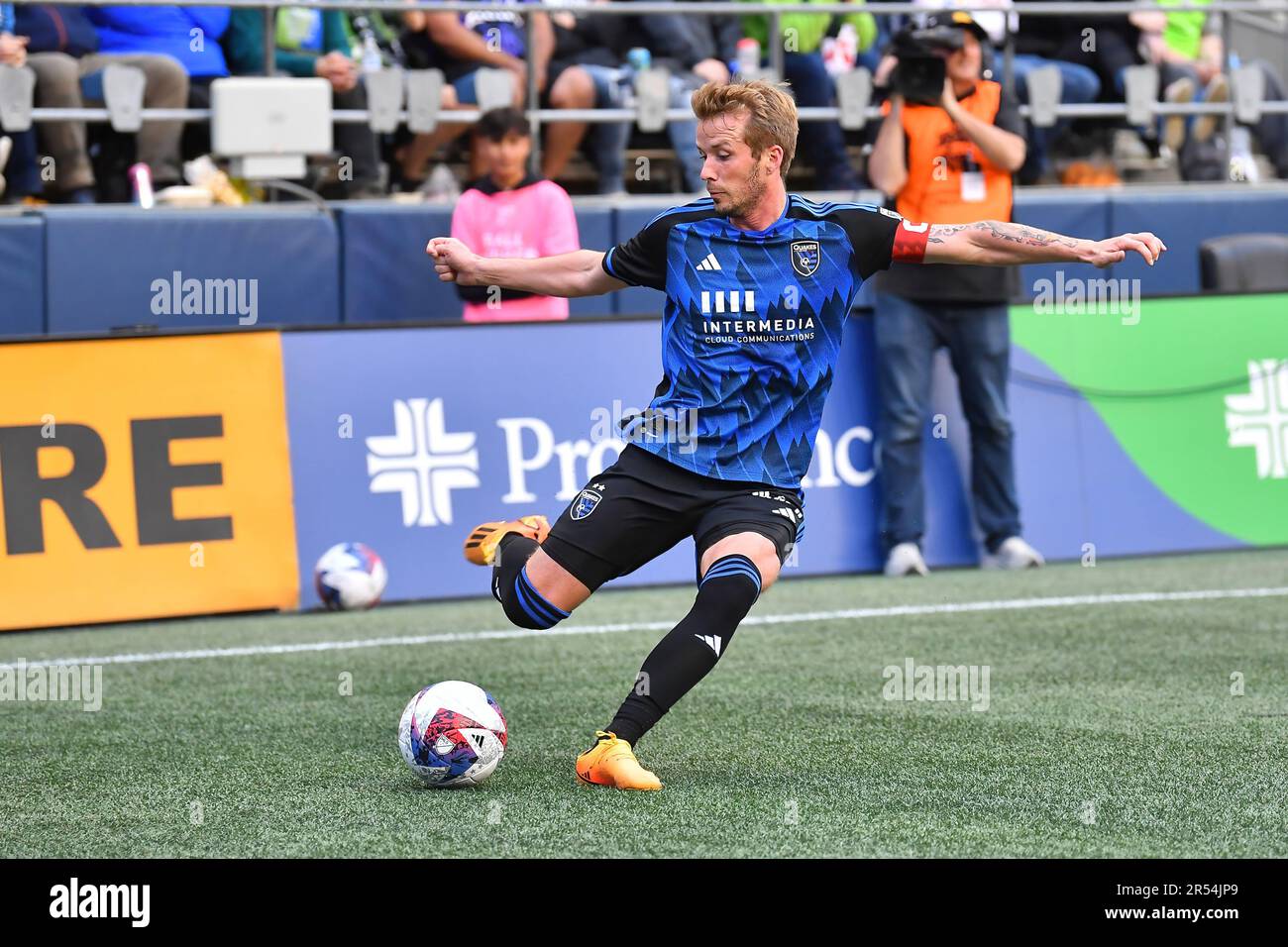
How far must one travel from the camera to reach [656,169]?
14.1 m

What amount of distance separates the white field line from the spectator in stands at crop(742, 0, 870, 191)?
4942 millimetres

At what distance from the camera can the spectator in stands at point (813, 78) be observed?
13.8m

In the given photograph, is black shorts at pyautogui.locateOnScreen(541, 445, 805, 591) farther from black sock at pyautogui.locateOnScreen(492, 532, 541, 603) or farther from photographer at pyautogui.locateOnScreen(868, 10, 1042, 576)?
photographer at pyautogui.locateOnScreen(868, 10, 1042, 576)

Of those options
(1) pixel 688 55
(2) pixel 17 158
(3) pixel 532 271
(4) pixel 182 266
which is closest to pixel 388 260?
(4) pixel 182 266

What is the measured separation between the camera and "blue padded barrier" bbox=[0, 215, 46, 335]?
11.4 metres

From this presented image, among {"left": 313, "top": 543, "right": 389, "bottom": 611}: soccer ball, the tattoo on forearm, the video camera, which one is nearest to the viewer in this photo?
the tattoo on forearm

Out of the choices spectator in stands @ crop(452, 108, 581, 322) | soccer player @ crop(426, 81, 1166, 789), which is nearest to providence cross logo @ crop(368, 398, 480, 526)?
spectator in stands @ crop(452, 108, 581, 322)

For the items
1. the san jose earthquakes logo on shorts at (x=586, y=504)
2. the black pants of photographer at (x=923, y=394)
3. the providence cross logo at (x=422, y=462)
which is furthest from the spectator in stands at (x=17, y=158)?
the san jose earthquakes logo on shorts at (x=586, y=504)

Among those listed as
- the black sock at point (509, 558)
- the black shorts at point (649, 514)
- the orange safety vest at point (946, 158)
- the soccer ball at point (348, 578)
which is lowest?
the soccer ball at point (348, 578)

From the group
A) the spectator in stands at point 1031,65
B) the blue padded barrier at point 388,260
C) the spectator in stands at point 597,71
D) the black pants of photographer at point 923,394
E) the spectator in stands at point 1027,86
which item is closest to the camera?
the black pants of photographer at point 923,394

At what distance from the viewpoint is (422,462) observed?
33.9 feet

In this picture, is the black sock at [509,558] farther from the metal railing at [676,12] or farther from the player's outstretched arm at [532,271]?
the metal railing at [676,12]

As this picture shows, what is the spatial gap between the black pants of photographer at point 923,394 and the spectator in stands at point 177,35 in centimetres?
465

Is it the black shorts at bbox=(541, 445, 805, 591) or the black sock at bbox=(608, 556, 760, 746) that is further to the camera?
the black shorts at bbox=(541, 445, 805, 591)
